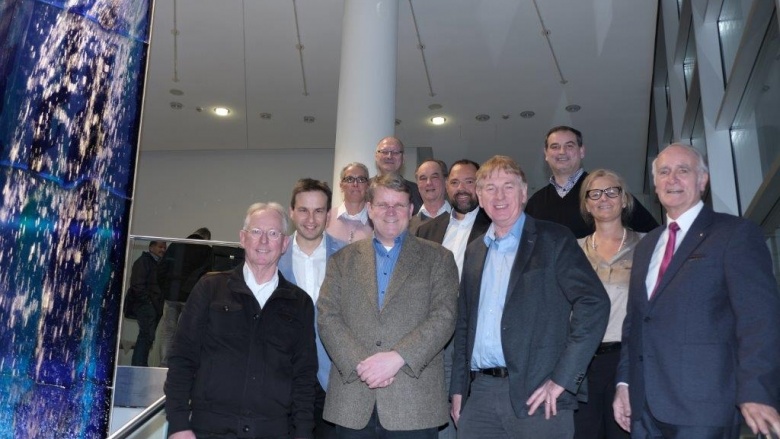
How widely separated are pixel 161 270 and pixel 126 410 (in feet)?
4.22

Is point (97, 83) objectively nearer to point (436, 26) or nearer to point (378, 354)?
point (378, 354)

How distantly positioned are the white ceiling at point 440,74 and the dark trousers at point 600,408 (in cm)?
625

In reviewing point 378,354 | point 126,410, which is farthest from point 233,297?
point 126,410

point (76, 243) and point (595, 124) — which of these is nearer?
point (76, 243)

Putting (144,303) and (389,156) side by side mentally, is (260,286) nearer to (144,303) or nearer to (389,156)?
(389,156)

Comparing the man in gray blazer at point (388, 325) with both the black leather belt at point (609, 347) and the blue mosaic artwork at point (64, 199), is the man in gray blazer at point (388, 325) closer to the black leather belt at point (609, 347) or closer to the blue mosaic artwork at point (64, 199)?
the black leather belt at point (609, 347)

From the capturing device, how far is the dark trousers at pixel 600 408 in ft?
9.27

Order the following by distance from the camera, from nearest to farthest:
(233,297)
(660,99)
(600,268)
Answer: (233,297), (600,268), (660,99)

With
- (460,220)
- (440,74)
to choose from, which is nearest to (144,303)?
(460,220)

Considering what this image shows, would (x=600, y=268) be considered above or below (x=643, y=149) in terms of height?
below

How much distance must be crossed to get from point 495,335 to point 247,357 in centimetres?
99

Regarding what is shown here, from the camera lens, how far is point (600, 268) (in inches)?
124

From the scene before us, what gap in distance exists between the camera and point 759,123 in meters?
4.58

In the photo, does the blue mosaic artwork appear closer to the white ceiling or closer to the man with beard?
the man with beard
